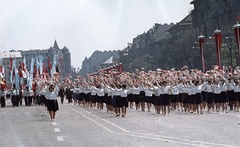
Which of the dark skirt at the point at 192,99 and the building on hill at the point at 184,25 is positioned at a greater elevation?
the building on hill at the point at 184,25

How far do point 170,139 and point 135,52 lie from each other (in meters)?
165

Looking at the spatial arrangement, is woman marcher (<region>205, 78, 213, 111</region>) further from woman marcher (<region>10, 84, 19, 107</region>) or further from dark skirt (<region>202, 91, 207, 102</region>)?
woman marcher (<region>10, 84, 19, 107</region>)

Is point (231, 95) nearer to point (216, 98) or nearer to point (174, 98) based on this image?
point (216, 98)

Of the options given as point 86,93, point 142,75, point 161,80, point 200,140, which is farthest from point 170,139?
point 86,93

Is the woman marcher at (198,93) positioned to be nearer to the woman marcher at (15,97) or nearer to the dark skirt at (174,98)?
the dark skirt at (174,98)

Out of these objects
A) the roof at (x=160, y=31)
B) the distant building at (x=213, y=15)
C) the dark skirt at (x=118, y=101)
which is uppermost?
the roof at (x=160, y=31)

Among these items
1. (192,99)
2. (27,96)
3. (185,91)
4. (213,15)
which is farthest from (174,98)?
(213,15)

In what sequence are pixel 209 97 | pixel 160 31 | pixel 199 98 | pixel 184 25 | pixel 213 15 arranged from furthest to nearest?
pixel 160 31, pixel 184 25, pixel 213 15, pixel 209 97, pixel 199 98

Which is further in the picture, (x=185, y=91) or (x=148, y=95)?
(x=148, y=95)

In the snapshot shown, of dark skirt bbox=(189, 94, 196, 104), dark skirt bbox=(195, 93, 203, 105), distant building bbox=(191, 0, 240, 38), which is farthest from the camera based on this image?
distant building bbox=(191, 0, 240, 38)

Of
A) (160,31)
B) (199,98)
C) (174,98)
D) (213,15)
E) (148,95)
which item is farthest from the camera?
(160,31)

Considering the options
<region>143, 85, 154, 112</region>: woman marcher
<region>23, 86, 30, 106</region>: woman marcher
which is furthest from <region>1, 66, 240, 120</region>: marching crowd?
<region>23, 86, 30, 106</region>: woman marcher

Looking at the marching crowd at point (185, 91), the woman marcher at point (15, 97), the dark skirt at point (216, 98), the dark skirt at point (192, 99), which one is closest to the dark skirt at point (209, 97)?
the marching crowd at point (185, 91)

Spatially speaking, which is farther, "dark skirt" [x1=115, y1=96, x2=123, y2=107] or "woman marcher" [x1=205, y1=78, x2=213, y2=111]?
"woman marcher" [x1=205, y1=78, x2=213, y2=111]
